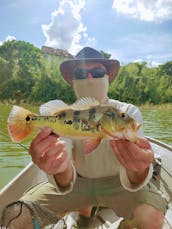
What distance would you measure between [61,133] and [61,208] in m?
0.55

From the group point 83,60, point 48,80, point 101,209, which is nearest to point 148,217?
point 101,209

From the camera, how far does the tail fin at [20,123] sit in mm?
1075

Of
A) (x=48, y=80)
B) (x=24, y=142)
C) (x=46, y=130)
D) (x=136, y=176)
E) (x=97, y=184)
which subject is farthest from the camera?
(x=48, y=80)

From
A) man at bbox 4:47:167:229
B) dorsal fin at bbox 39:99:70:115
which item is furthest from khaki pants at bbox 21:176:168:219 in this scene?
dorsal fin at bbox 39:99:70:115

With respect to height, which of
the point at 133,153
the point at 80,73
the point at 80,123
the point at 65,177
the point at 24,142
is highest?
the point at 80,73

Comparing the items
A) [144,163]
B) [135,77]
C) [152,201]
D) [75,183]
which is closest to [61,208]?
[75,183]

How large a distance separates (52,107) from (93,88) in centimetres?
46

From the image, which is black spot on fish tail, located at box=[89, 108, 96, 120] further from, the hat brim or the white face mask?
the hat brim

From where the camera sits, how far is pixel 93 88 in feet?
5.14

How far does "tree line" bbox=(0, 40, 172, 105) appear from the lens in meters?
14.3

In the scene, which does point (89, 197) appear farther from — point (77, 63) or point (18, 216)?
point (77, 63)

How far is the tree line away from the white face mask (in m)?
11.5

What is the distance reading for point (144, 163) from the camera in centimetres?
124

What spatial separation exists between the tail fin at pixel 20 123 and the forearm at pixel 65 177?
37cm
